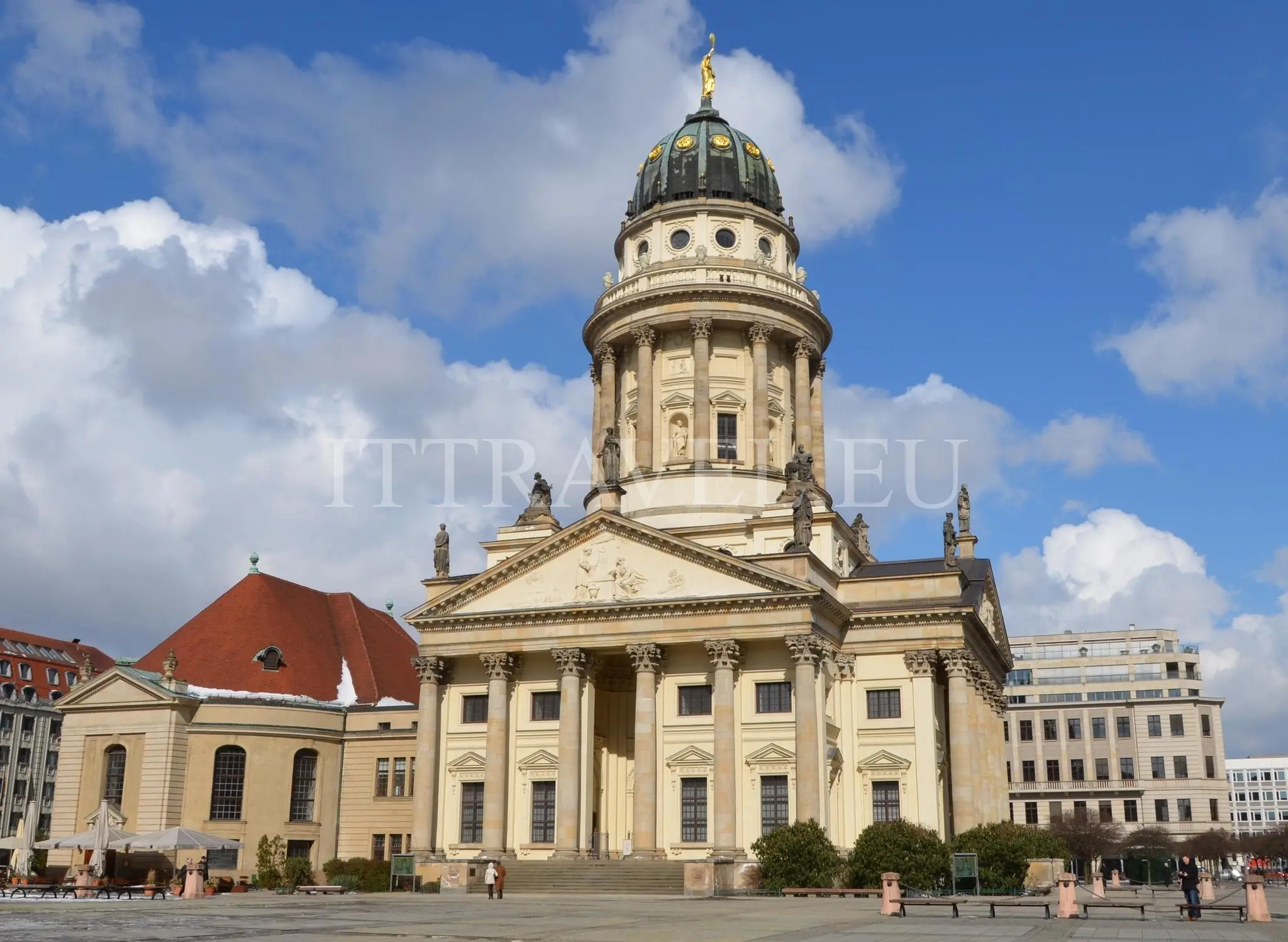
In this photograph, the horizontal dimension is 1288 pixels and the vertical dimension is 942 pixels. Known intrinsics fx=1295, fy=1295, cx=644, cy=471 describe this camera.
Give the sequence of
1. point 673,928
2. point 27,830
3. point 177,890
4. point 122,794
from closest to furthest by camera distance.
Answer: point 673,928 < point 177,890 < point 27,830 < point 122,794

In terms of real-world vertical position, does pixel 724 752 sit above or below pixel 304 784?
above

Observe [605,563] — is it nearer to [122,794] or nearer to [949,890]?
[949,890]

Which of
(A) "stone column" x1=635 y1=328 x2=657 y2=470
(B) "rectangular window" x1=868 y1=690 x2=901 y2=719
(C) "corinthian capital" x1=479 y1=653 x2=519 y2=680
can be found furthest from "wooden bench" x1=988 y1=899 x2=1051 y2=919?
(A) "stone column" x1=635 y1=328 x2=657 y2=470

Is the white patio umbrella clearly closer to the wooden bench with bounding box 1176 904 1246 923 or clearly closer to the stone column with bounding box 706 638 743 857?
the stone column with bounding box 706 638 743 857

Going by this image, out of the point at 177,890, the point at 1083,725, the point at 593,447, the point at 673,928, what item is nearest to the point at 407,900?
the point at 177,890

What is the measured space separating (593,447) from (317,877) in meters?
24.1

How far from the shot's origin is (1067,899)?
A: 3092 cm

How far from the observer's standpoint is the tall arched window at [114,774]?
56562 mm

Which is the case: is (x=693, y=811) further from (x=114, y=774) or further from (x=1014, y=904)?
(x=114, y=774)

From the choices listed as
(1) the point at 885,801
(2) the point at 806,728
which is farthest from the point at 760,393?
(1) the point at 885,801

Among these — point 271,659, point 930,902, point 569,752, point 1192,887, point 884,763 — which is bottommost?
point 930,902

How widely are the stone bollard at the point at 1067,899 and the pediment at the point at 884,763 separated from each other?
19598 millimetres

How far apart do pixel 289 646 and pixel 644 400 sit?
20.6 m

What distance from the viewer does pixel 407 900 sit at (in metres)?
41.6
